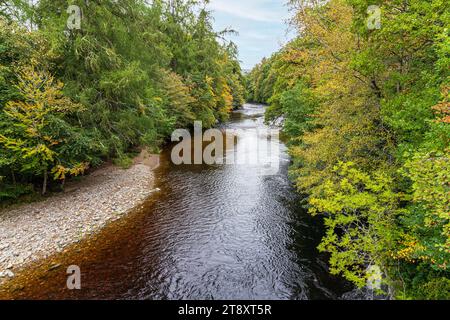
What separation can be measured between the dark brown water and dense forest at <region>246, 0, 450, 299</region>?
1.49m

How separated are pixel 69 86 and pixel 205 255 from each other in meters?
10.7

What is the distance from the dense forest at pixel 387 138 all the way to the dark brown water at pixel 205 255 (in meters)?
1.49

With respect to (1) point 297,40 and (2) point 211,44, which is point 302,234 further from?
(2) point 211,44

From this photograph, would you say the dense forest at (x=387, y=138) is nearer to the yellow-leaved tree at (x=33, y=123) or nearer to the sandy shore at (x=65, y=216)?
the sandy shore at (x=65, y=216)

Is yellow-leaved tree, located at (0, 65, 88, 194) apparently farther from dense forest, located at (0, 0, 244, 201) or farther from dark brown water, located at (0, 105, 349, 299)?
dark brown water, located at (0, 105, 349, 299)

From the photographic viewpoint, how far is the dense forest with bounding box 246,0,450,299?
572 centimetres

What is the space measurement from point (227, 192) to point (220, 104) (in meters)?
24.4

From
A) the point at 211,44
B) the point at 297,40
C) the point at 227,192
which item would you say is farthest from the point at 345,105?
the point at 211,44

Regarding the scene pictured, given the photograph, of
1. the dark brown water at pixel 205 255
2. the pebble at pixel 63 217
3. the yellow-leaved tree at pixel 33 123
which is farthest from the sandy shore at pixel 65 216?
the yellow-leaved tree at pixel 33 123

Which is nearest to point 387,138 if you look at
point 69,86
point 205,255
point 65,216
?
point 205,255

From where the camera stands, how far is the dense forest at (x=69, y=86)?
10.9m

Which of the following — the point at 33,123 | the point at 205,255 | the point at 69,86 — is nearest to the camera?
the point at 205,255

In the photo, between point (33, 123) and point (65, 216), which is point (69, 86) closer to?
point (33, 123)

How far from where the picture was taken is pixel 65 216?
37.7 ft
